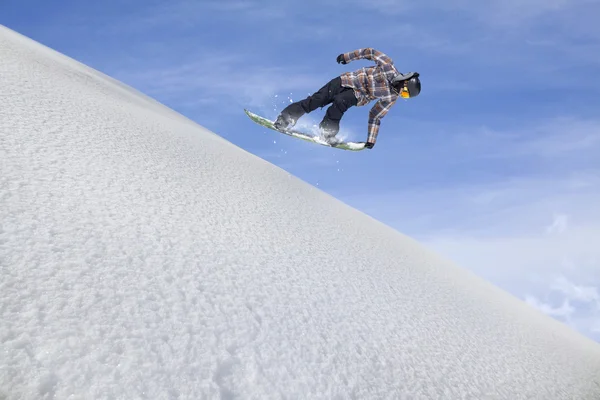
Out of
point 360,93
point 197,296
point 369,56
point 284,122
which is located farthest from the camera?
point 284,122

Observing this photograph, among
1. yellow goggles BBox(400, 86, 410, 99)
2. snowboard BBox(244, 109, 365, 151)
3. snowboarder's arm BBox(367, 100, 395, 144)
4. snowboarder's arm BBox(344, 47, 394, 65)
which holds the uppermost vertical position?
snowboarder's arm BBox(344, 47, 394, 65)

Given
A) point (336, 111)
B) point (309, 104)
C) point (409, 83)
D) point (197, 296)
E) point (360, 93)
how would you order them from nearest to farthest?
point (197, 296), point (409, 83), point (360, 93), point (336, 111), point (309, 104)

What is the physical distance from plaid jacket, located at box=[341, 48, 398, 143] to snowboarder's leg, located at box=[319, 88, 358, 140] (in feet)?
0.32

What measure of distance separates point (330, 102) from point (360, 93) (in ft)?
1.74

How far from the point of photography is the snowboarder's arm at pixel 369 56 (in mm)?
6406

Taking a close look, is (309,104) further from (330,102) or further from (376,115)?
(376,115)

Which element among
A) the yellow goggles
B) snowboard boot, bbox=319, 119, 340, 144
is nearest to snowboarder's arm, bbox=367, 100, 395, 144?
the yellow goggles

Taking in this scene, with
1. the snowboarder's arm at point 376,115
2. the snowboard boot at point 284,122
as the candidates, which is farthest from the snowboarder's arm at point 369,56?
the snowboard boot at point 284,122

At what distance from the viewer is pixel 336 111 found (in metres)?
6.98

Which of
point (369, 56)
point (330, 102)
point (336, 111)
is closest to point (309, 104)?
point (330, 102)

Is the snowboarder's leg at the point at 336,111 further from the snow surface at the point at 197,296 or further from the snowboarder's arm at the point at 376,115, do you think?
the snow surface at the point at 197,296

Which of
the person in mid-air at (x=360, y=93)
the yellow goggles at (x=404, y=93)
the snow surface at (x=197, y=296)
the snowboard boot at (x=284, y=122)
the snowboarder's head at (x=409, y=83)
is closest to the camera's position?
the snow surface at (x=197, y=296)

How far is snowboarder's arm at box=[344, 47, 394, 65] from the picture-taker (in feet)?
21.0

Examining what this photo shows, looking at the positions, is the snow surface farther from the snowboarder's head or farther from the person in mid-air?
the person in mid-air
